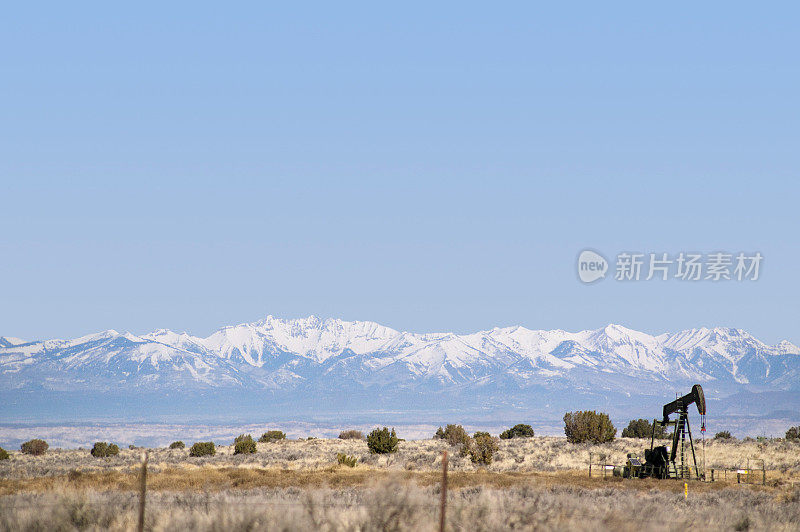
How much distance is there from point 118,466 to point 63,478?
13.8 m

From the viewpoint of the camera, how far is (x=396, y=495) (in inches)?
856

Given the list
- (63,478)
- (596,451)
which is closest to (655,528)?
(63,478)

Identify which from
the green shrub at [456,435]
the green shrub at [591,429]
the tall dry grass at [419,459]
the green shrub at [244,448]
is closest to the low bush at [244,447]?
the green shrub at [244,448]

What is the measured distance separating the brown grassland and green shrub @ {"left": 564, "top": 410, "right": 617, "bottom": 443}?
3290mm

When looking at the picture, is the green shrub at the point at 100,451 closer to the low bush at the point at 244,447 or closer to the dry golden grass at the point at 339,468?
the dry golden grass at the point at 339,468

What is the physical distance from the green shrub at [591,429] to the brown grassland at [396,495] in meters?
3.29

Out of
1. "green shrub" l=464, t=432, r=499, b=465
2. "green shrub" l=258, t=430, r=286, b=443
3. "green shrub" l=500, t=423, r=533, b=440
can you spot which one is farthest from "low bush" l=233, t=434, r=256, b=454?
"green shrub" l=500, t=423, r=533, b=440

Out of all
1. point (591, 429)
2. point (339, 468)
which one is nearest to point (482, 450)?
point (339, 468)

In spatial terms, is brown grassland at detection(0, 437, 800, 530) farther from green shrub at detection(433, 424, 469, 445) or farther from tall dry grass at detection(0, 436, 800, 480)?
green shrub at detection(433, 424, 469, 445)

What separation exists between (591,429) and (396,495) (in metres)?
54.0

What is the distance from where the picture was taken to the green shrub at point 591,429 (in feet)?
238

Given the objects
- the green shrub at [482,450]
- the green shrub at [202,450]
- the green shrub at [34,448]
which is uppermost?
the green shrub at [482,450]

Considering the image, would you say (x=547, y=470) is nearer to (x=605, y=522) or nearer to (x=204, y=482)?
(x=204, y=482)

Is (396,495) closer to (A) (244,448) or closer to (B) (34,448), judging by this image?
(A) (244,448)
